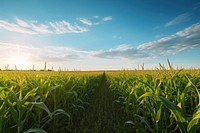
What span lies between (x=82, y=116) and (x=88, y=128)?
133 cm

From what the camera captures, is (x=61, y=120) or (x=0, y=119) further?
(x=61, y=120)

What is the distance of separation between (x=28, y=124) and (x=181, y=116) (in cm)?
333

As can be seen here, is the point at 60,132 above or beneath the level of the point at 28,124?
beneath

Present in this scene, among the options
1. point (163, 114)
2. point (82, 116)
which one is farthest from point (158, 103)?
point (82, 116)

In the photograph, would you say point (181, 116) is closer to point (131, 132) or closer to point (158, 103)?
point (158, 103)

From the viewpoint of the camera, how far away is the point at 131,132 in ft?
18.3

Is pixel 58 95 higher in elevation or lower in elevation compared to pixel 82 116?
higher

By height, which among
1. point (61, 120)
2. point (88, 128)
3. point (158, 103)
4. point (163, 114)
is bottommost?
point (88, 128)

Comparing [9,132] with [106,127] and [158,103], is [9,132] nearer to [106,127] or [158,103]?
[158,103]

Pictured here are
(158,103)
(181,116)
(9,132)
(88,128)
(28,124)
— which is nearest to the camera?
(181,116)

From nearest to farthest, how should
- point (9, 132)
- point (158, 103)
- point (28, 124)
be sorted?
1. point (9, 132)
2. point (158, 103)
3. point (28, 124)

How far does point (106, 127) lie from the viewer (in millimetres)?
6340

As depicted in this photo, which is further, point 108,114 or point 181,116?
point 108,114

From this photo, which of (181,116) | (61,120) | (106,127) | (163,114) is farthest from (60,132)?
(181,116)
